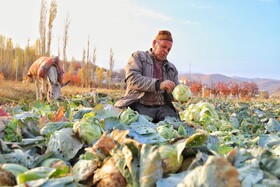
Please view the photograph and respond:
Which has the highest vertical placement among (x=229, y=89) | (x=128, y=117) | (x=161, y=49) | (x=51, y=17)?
(x=51, y=17)

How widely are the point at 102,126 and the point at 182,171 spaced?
90cm

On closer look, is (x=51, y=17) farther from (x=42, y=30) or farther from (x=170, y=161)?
(x=170, y=161)

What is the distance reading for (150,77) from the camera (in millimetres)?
5719

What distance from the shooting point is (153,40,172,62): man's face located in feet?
18.2

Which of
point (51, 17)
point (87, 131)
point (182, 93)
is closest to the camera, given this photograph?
point (87, 131)

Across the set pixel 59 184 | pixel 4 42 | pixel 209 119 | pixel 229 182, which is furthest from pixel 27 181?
pixel 4 42

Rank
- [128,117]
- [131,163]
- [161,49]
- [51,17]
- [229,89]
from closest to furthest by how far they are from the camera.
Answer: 1. [131,163]
2. [128,117]
3. [161,49]
4. [51,17]
5. [229,89]

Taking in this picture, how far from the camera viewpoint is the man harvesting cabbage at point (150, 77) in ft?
18.2

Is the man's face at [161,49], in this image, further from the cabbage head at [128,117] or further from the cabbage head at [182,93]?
the cabbage head at [128,117]

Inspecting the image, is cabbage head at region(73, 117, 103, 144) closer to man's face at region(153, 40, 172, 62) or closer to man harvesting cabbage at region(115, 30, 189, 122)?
man harvesting cabbage at region(115, 30, 189, 122)

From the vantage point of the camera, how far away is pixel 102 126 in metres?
2.22

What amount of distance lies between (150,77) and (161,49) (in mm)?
498

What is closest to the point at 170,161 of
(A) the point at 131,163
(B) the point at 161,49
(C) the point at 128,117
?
(A) the point at 131,163

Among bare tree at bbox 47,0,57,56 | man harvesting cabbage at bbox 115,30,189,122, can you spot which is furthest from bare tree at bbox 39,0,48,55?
man harvesting cabbage at bbox 115,30,189,122
